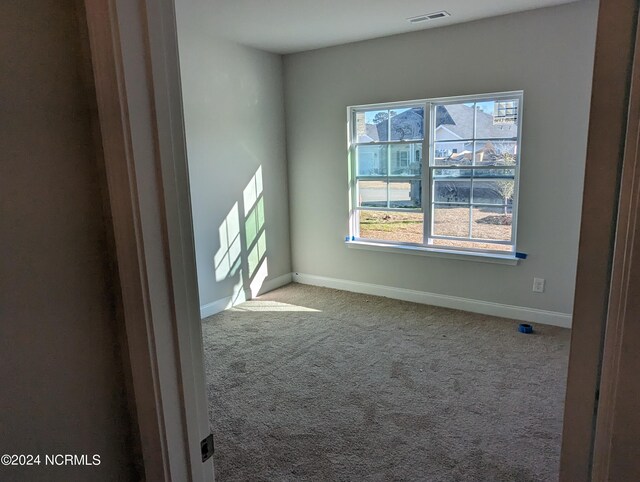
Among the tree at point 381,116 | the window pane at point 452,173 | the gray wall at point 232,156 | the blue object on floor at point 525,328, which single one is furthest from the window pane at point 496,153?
the gray wall at point 232,156

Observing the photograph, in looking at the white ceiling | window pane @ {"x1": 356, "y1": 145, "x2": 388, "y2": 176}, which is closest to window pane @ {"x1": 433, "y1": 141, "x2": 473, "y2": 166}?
window pane @ {"x1": 356, "y1": 145, "x2": 388, "y2": 176}

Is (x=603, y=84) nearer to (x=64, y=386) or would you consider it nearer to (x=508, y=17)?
(x=64, y=386)

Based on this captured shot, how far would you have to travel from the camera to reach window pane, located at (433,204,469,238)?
13.9ft

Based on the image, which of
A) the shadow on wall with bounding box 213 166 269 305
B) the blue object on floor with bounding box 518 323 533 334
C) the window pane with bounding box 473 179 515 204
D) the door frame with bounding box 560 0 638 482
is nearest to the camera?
the door frame with bounding box 560 0 638 482

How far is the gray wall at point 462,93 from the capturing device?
3.49m

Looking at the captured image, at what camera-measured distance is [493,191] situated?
4.01m

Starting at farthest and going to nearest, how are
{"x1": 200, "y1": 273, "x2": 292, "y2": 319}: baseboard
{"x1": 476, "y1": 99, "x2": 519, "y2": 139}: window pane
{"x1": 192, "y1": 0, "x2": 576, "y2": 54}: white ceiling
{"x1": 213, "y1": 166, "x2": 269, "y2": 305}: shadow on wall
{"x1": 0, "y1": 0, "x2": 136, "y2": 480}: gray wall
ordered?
{"x1": 213, "y1": 166, "x2": 269, "y2": 305}: shadow on wall
{"x1": 200, "y1": 273, "x2": 292, "y2": 319}: baseboard
{"x1": 476, "y1": 99, "x2": 519, "y2": 139}: window pane
{"x1": 192, "y1": 0, "x2": 576, "y2": 54}: white ceiling
{"x1": 0, "y1": 0, "x2": 136, "y2": 480}: gray wall

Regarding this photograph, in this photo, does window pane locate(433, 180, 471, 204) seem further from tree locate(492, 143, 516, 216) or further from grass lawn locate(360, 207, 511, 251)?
tree locate(492, 143, 516, 216)

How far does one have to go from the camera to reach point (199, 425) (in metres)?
0.95

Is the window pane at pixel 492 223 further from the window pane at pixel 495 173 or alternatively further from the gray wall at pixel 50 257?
the gray wall at pixel 50 257

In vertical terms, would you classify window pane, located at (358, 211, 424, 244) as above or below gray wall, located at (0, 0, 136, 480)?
below

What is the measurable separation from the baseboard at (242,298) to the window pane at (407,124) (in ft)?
7.10

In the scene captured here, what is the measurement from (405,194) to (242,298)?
2.13 m

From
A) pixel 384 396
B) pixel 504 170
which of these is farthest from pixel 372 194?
pixel 384 396
